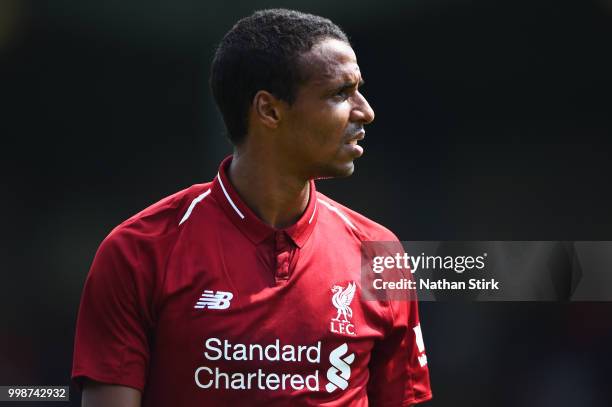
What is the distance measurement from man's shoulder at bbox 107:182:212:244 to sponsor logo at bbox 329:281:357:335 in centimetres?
39

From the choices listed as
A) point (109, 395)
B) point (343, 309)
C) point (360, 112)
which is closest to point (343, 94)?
point (360, 112)

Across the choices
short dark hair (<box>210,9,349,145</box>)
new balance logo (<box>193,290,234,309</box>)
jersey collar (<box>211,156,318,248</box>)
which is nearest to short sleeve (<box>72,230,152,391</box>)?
new balance logo (<box>193,290,234,309</box>)

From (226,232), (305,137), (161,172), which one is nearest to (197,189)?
(226,232)

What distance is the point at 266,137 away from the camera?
219cm

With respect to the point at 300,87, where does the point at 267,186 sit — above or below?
below

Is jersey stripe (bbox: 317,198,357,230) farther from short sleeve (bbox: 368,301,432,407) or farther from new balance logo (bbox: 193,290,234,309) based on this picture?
new balance logo (bbox: 193,290,234,309)

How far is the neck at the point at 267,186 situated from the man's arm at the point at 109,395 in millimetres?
507

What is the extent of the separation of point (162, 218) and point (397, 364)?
27.3 inches

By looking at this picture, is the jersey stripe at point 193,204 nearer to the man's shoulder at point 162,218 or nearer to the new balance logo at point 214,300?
the man's shoulder at point 162,218

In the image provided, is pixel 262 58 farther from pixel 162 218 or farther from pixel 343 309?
pixel 343 309

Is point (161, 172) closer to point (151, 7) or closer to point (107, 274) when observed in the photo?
point (151, 7)

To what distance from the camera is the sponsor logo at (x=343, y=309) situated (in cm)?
216

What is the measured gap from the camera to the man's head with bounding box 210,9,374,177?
2.13m

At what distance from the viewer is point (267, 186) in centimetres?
220
